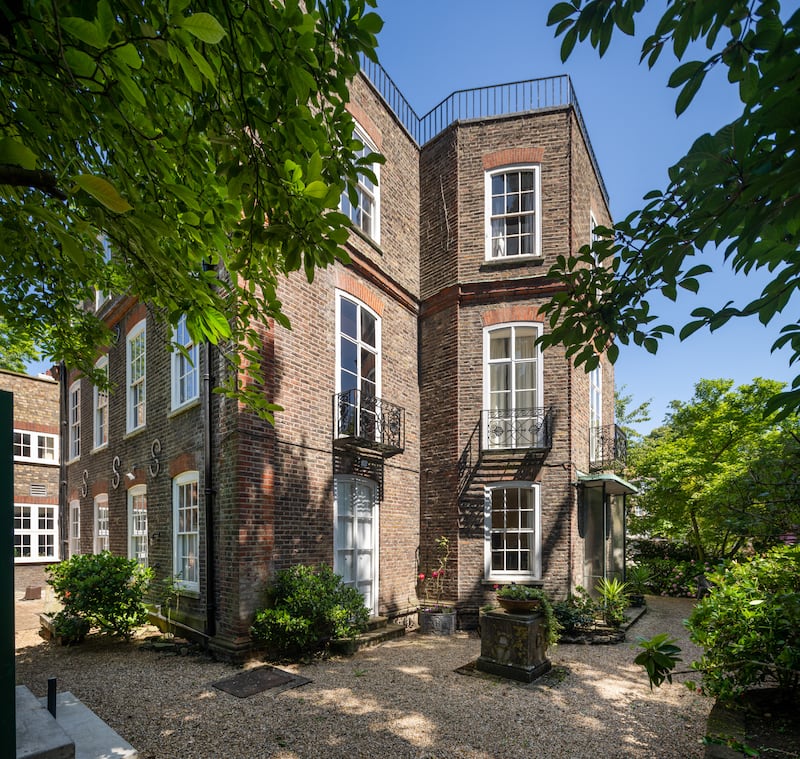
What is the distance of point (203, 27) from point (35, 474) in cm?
2111

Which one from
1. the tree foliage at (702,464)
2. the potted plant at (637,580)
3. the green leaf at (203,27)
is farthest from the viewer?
the tree foliage at (702,464)

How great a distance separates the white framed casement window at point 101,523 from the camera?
13.3 meters

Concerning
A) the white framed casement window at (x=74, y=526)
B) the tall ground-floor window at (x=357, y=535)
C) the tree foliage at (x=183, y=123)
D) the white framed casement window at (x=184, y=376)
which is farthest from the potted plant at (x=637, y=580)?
the white framed casement window at (x=74, y=526)

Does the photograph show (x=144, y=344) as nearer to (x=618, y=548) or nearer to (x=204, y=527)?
(x=204, y=527)

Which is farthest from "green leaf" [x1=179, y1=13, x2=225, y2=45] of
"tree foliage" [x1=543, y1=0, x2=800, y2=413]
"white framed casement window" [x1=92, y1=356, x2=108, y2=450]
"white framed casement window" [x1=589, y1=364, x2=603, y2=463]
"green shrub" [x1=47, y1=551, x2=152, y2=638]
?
"white framed casement window" [x1=92, y1=356, x2=108, y2=450]

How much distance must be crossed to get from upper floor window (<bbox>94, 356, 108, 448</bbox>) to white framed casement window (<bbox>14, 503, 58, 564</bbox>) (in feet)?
21.4

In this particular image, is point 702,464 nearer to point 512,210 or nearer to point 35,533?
point 512,210

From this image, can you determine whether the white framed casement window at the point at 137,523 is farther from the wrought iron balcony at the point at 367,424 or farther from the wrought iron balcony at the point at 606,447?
the wrought iron balcony at the point at 606,447

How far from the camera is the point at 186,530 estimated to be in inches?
367

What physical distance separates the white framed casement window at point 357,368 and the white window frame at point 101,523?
7.46 meters

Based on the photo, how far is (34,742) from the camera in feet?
11.5

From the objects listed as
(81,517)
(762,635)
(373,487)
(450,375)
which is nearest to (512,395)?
(450,375)

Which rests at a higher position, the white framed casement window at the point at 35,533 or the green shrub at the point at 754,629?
the green shrub at the point at 754,629

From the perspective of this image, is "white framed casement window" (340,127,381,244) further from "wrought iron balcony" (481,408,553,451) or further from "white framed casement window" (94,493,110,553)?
"white framed casement window" (94,493,110,553)
